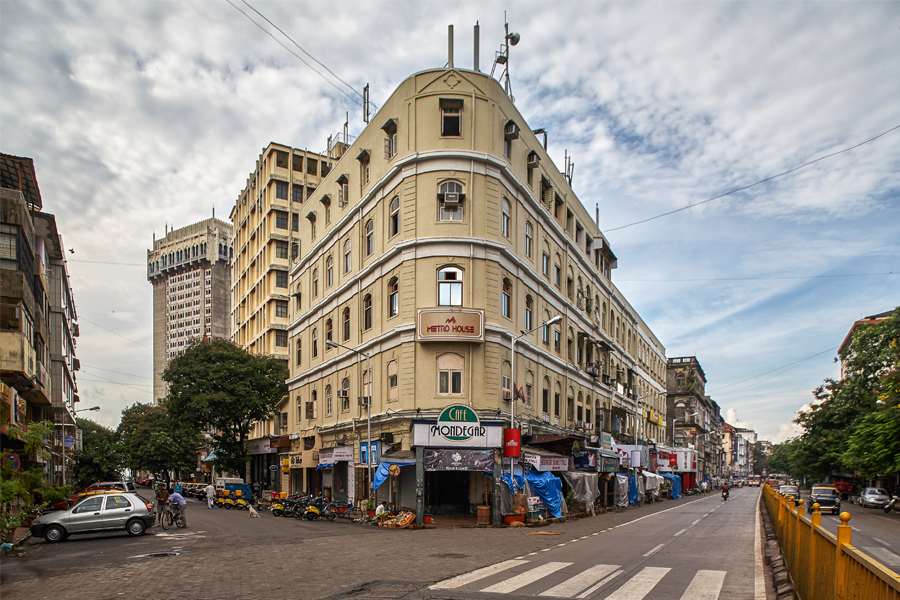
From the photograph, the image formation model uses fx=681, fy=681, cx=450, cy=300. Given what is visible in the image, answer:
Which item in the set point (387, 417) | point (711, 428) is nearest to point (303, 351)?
point (387, 417)

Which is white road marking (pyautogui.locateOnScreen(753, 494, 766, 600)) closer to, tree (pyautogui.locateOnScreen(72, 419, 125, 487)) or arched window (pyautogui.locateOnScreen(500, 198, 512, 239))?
arched window (pyautogui.locateOnScreen(500, 198, 512, 239))

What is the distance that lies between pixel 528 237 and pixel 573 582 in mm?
23891

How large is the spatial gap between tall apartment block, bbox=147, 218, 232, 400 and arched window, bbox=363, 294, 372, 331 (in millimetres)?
136749

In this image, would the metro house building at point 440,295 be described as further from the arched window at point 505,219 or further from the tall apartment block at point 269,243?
the tall apartment block at point 269,243

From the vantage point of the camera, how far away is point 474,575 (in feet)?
42.7

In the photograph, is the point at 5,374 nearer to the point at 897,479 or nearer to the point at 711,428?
the point at 897,479

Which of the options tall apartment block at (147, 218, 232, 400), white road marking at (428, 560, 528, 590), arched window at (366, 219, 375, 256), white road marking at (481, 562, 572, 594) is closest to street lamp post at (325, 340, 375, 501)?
arched window at (366, 219, 375, 256)

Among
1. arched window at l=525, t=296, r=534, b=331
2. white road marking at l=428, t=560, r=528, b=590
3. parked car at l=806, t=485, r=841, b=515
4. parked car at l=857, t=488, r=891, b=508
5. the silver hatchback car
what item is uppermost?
arched window at l=525, t=296, r=534, b=331

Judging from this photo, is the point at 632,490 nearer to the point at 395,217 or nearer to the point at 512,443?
the point at 512,443

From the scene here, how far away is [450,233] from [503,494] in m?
11.1

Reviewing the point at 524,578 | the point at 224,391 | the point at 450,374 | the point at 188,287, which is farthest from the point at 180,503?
the point at 188,287

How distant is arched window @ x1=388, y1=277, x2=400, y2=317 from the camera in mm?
30984

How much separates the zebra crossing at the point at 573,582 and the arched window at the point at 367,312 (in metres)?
21.0

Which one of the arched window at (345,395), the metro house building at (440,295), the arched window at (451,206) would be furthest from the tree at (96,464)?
the arched window at (451,206)
